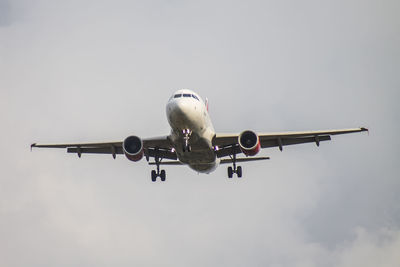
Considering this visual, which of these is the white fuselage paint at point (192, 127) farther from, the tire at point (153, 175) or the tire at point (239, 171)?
the tire at point (153, 175)

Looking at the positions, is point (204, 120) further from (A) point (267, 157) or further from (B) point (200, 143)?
(A) point (267, 157)

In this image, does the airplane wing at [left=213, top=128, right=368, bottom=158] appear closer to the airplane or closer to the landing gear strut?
the airplane

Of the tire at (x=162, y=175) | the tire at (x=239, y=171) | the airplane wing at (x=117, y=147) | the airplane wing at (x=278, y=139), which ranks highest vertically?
the airplane wing at (x=117, y=147)

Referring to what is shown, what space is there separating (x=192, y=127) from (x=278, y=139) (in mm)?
6298

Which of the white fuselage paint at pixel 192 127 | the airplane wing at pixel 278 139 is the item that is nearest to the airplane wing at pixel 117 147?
the white fuselage paint at pixel 192 127

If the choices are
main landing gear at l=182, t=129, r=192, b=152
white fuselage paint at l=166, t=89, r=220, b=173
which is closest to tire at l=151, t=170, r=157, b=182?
white fuselage paint at l=166, t=89, r=220, b=173

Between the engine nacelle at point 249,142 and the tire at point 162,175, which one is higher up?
the engine nacelle at point 249,142

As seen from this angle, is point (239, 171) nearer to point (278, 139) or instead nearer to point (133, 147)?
point (278, 139)

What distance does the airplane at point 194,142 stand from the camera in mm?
28484

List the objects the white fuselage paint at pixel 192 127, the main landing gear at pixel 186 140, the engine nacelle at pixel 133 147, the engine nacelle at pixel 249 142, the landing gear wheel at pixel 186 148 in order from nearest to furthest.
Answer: the white fuselage paint at pixel 192 127, the main landing gear at pixel 186 140, the landing gear wheel at pixel 186 148, the engine nacelle at pixel 249 142, the engine nacelle at pixel 133 147

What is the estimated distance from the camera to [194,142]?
29.9m

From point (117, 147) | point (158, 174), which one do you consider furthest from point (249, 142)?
point (117, 147)

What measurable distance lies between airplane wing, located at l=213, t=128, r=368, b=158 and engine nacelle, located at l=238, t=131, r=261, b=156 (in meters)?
1.08

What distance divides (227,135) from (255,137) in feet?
6.63
